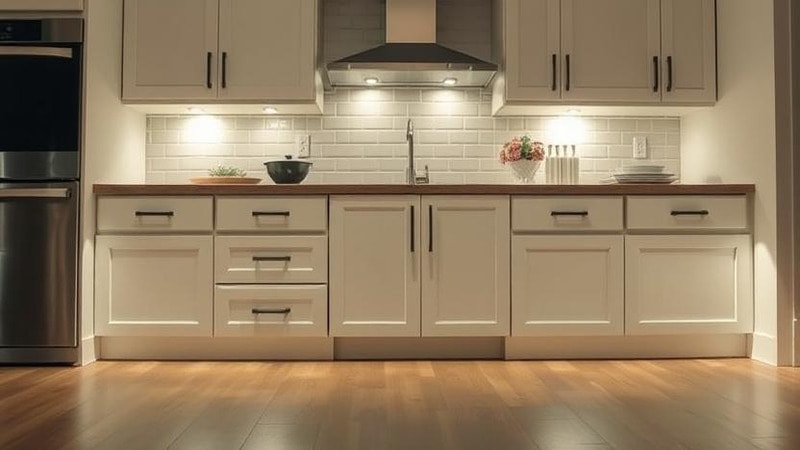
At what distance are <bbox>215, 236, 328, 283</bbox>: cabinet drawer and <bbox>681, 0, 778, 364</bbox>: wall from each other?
195 centimetres

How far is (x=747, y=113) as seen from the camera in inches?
130

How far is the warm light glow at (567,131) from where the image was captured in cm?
391

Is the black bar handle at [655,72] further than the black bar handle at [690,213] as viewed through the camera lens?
Yes

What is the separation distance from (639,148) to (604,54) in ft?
2.01

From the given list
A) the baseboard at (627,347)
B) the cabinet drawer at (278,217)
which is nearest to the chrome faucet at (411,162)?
the cabinet drawer at (278,217)

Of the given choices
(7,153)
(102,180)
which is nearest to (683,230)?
(102,180)

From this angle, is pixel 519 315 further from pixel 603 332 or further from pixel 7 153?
pixel 7 153

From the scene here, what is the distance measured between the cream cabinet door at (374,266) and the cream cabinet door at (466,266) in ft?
0.21

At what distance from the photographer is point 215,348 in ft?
10.7

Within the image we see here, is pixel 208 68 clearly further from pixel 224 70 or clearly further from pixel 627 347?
pixel 627 347

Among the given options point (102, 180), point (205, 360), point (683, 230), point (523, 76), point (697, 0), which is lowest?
point (205, 360)

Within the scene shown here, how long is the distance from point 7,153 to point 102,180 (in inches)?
15.6

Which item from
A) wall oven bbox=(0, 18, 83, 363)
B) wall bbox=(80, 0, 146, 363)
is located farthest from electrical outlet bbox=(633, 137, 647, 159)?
wall oven bbox=(0, 18, 83, 363)

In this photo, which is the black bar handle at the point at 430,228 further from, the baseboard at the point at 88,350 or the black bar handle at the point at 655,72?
the baseboard at the point at 88,350
